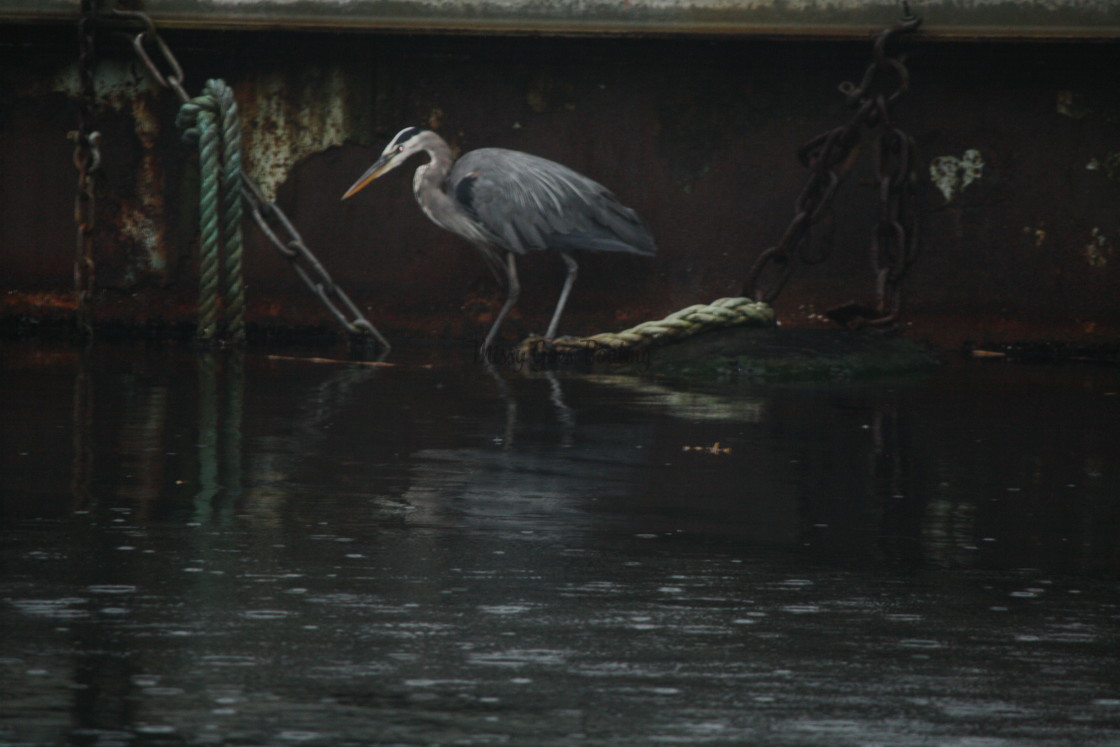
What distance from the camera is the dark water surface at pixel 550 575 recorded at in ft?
8.23

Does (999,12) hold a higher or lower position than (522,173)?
higher

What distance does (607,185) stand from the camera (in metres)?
9.08

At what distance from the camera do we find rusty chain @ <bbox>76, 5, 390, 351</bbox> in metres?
8.72

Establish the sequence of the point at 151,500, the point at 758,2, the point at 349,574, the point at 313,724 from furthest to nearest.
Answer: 1. the point at 758,2
2. the point at 151,500
3. the point at 349,574
4. the point at 313,724

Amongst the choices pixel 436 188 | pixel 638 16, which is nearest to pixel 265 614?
pixel 436 188

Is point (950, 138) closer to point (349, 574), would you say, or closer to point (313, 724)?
→ point (349, 574)

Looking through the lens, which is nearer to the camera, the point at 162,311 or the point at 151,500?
the point at 151,500

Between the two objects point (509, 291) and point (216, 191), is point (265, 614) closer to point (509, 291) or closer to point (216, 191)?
point (509, 291)

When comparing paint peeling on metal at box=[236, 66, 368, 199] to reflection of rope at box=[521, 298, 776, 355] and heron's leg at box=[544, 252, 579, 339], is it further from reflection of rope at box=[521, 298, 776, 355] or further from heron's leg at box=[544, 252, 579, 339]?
reflection of rope at box=[521, 298, 776, 355]

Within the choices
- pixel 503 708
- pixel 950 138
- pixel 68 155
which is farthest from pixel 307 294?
pixel 503 708

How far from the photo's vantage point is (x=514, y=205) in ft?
27.7

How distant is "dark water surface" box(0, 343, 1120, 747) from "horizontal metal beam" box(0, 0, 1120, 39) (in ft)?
9.57

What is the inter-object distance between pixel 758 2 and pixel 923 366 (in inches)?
80.3

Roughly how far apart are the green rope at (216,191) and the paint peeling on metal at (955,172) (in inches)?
141
